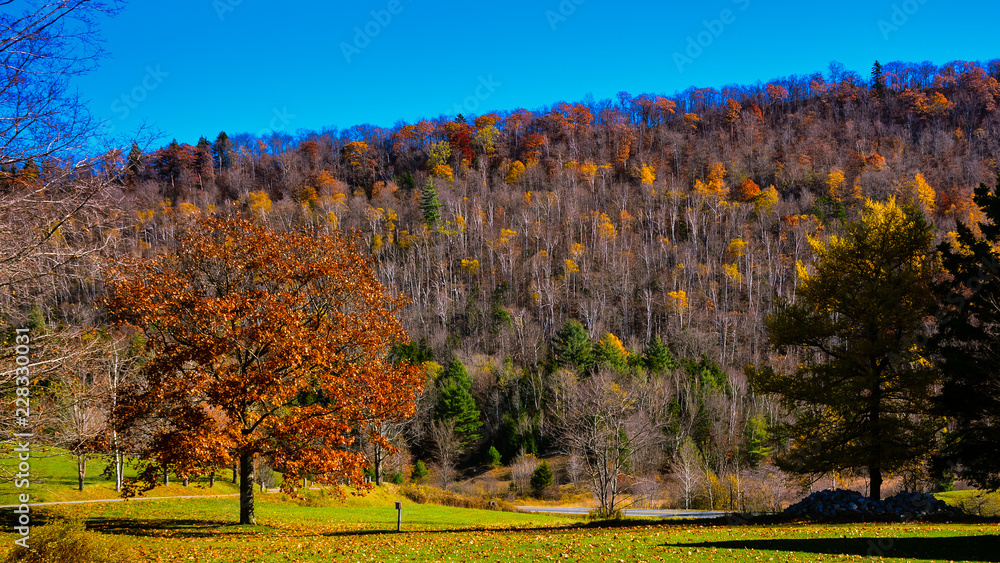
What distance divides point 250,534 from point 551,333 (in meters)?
65.3

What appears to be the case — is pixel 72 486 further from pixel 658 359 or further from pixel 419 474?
pixel 658 359

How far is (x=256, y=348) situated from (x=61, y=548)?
818cm

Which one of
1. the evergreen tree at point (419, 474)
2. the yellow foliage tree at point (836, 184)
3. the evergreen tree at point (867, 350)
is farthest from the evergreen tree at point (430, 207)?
the evergreen tree at point (867, 350)

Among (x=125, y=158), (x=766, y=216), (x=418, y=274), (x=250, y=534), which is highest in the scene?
(x=766, y=216)

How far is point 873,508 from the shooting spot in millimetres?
17375

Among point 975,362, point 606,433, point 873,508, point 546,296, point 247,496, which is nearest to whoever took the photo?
point 975,362

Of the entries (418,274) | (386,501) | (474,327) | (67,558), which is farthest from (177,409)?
(418,274)

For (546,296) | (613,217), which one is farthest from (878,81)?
(546,296)

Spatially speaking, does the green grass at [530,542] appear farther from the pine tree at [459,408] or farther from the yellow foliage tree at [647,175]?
the yellow foliage tree at [647,175]

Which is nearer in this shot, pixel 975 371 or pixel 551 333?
pixel 975 371

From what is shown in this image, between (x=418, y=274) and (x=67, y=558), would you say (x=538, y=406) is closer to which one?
(x=418, y=274)

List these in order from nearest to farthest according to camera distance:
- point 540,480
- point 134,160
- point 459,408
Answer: point 134,160, point 540,480, point 459,408

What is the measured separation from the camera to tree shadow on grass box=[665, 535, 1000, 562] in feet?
36.7

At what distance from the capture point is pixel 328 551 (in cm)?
1241
